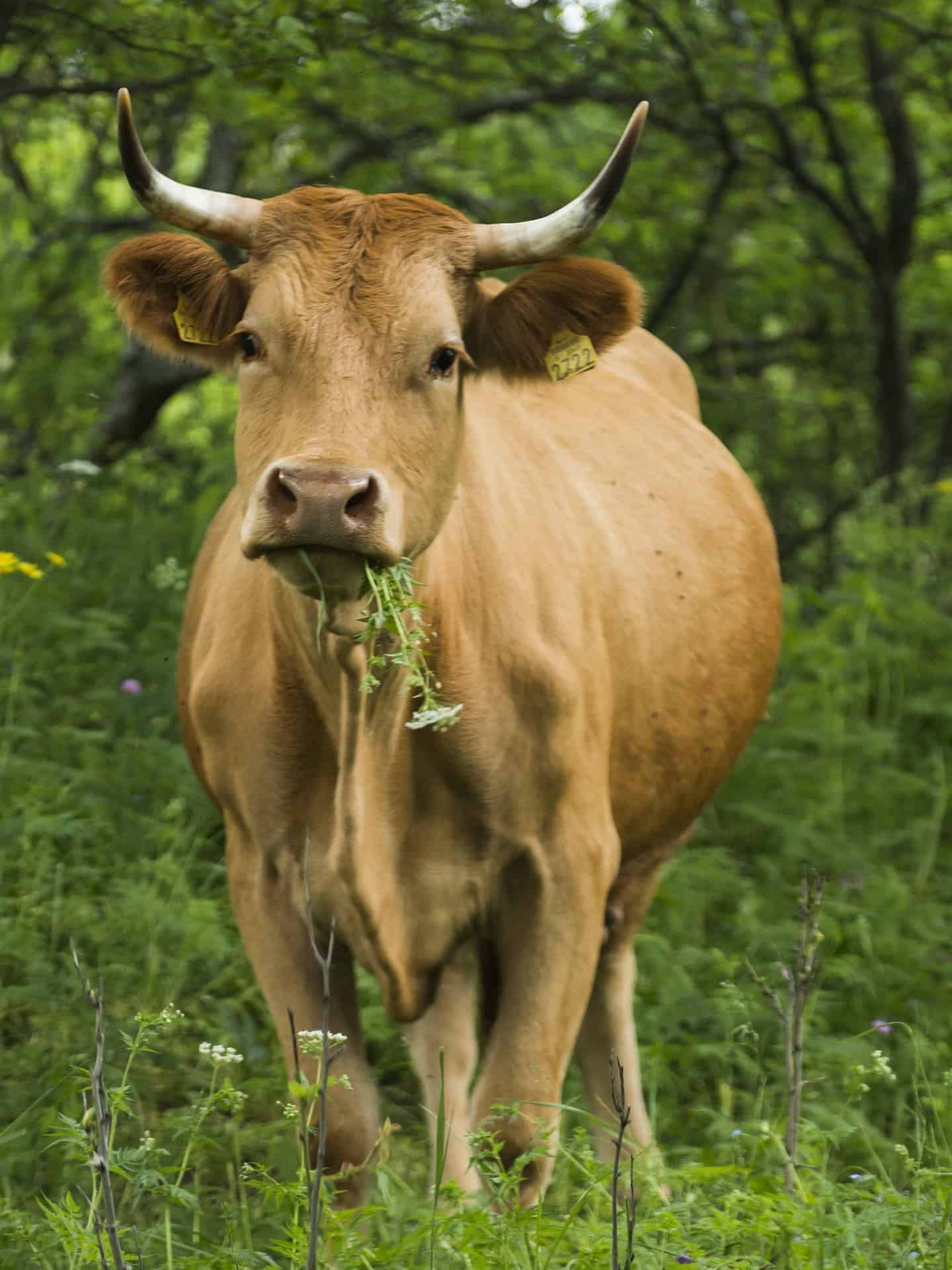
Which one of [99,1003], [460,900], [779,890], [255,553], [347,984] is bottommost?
[779,890]

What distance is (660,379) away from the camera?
628 centimetres

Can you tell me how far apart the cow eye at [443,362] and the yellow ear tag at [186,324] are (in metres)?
0.57

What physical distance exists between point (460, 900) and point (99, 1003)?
1.88m

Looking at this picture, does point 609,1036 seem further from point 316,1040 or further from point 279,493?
point 316,1040

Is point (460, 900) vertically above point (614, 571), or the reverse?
point (614, 571)

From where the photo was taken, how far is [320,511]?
10.2ft

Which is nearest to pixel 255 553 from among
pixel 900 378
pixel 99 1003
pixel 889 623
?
pixel 99 1003

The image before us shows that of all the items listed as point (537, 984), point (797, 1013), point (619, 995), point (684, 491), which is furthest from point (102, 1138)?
point (684, 491)

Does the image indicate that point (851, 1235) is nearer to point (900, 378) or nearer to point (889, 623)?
point (889, 623)

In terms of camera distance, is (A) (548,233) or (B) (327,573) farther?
(A) (548,233)

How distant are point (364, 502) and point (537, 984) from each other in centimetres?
145

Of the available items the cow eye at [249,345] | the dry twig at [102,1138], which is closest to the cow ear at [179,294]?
Result: the cow eye at [249,345]

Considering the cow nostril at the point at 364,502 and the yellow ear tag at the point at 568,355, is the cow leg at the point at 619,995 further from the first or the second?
the cow nostril at the point at 364,502

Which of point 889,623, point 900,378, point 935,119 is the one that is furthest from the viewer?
point 935,119
